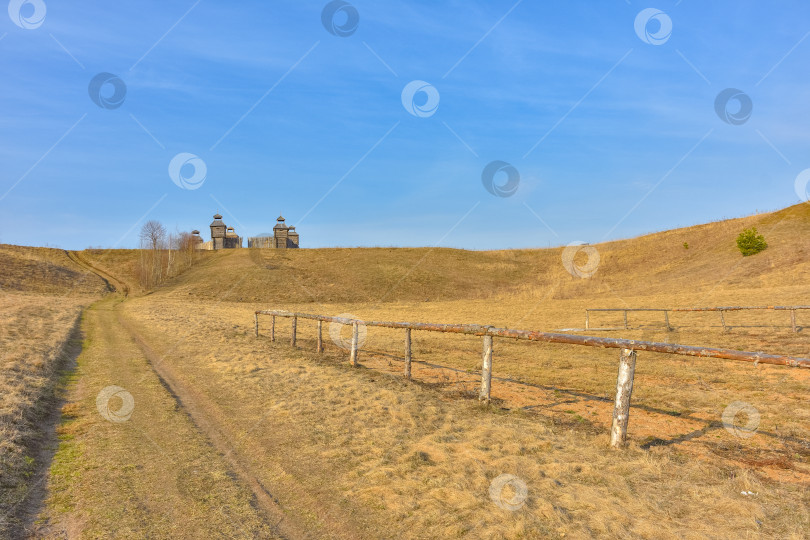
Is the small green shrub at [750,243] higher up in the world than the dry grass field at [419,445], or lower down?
higher up

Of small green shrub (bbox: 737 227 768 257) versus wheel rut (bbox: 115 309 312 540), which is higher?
small green shrub (bbox: 737 227 768 257)

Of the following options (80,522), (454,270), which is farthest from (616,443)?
(454,270)

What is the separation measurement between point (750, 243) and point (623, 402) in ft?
171

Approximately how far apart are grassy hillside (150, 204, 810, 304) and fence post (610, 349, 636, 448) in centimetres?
3689

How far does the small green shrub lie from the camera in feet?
153

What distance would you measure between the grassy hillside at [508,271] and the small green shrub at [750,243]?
3.02ft

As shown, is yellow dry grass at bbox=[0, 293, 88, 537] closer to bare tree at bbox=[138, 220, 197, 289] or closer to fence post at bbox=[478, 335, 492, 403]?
fence post at bbox=[478, 335, 492, 403]

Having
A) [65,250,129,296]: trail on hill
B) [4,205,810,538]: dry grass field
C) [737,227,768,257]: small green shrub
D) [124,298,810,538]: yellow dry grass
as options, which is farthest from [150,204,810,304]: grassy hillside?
[124,298,810,538]: yellow dry grass

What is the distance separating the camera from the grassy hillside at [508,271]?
146 feet

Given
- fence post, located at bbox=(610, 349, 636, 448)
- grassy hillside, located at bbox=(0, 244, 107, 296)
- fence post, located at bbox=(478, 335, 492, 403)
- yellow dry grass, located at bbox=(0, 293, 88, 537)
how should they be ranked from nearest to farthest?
1. yellow dry grass, located at bbox=(0, 293, 88, 537)
2. fence post, located at bbox=(610, 349, 636, 448)
3. fence post, located at bbox=(478, 335, 492, 403)
4. grassy hillside, located at bbox=(0, 244, 107, 296)

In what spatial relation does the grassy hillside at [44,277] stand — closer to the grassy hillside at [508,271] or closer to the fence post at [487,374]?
the grassy hillside at [508,271]

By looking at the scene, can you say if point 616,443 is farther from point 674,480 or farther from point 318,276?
point 318,276

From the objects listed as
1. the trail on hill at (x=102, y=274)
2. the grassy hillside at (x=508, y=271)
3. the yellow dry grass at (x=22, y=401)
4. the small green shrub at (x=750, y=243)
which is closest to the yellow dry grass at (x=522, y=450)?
the yellow dry grass at (x=22, y=401)

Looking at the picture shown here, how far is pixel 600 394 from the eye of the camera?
34.3 ft
